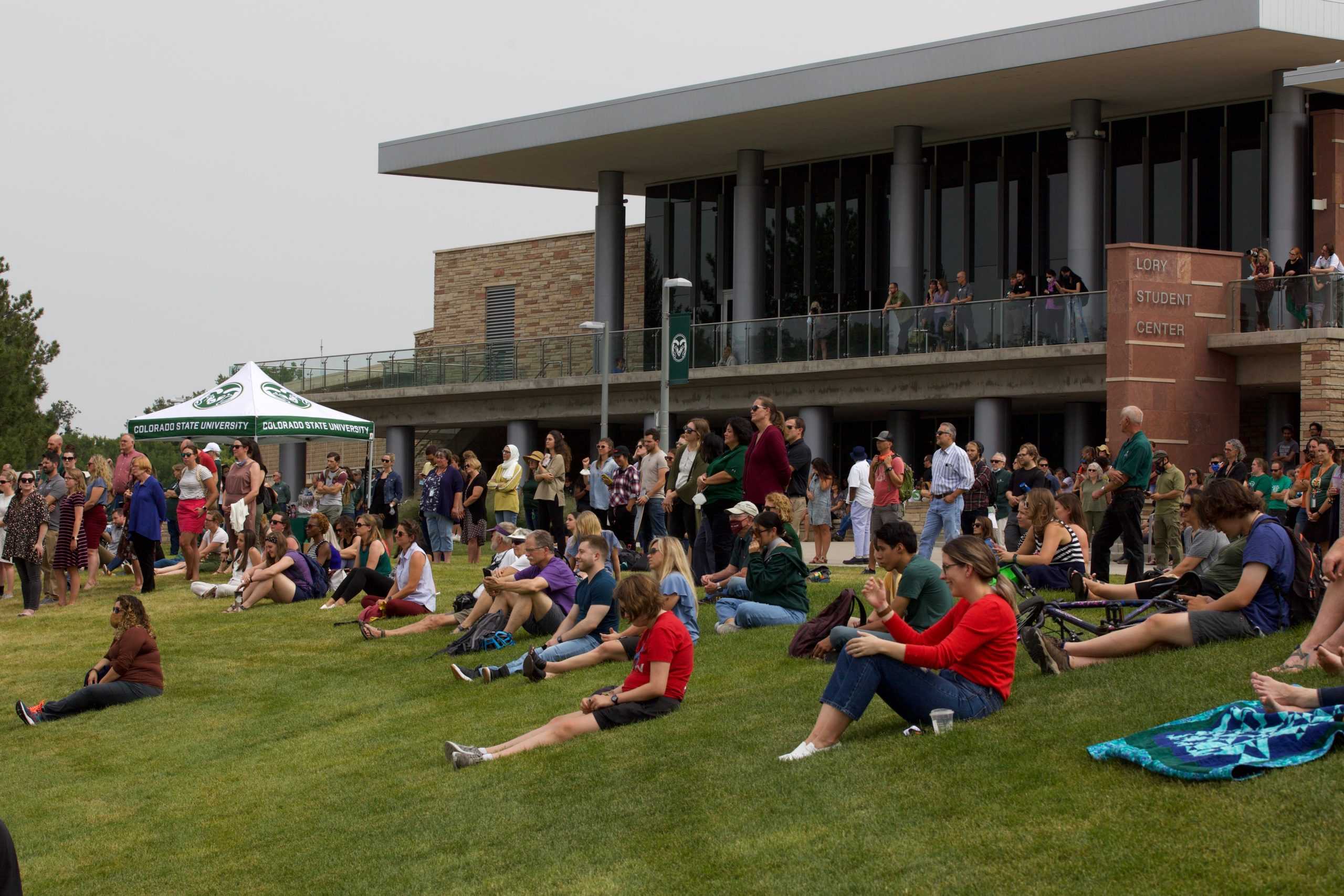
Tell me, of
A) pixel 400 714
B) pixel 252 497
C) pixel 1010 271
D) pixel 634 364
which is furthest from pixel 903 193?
pixel 400 714

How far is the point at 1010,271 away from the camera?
1379 inches

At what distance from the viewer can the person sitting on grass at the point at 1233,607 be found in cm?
948

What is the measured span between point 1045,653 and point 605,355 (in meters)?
24.4

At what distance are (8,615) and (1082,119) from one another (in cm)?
2297

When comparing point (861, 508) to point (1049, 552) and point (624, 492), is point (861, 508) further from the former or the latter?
point (1049, 552)

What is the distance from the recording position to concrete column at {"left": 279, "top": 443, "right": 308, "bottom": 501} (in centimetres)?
4512

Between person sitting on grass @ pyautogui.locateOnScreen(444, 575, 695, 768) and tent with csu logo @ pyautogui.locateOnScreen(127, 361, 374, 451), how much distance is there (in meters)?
14.3

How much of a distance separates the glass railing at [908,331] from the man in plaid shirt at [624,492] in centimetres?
1188

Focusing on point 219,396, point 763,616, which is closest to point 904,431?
point 219,396

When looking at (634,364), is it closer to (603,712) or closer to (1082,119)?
(1082,119)

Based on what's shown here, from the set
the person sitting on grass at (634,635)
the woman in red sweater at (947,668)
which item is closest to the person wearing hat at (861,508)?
the person sitting on grass at (634,635)

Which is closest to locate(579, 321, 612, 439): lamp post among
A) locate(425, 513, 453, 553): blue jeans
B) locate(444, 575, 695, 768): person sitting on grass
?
locate(425, 513, 453, 553): blue jeans

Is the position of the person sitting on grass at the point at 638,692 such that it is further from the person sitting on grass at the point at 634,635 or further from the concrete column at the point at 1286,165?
the concrete column at the point at 1286,165

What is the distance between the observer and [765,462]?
1495cm
